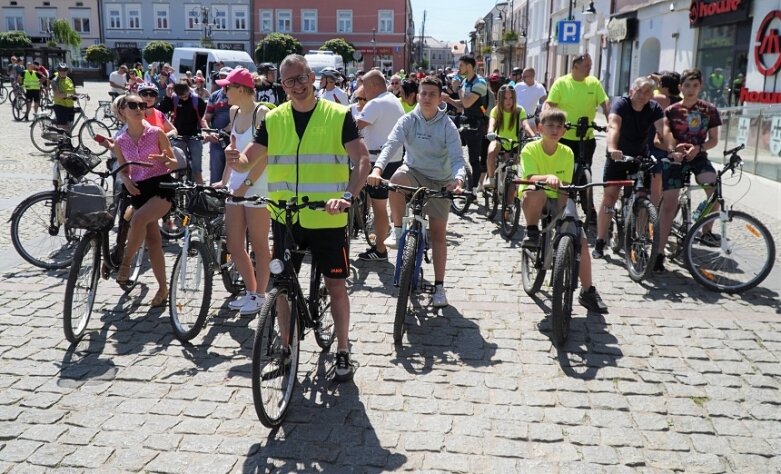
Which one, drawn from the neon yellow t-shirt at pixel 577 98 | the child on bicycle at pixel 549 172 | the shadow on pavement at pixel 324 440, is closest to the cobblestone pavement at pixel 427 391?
the shadow on pavement at pixel 324 440

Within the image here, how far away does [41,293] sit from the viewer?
6363 mm

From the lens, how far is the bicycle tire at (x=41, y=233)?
22.9 ft

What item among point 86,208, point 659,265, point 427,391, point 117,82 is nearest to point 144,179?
point 86,208

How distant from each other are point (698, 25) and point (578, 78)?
13128 millimetres

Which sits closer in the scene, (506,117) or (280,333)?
(280,333)

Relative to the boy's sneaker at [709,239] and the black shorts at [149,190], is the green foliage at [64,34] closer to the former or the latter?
the black shorts at [149,190]

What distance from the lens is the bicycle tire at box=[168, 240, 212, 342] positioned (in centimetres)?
516

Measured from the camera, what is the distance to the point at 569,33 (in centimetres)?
1703

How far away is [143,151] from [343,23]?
69556 mm

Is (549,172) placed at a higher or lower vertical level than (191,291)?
higher

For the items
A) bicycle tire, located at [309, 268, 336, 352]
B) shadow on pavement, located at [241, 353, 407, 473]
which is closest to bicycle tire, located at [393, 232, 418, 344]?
bicycle tire, located at [309, 268, 336, 352]

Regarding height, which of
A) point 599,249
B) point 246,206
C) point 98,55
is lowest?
point 599,249

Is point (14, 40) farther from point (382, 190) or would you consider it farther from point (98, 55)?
point (382, 190)

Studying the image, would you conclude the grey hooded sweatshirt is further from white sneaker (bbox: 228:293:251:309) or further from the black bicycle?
the black bicycle
